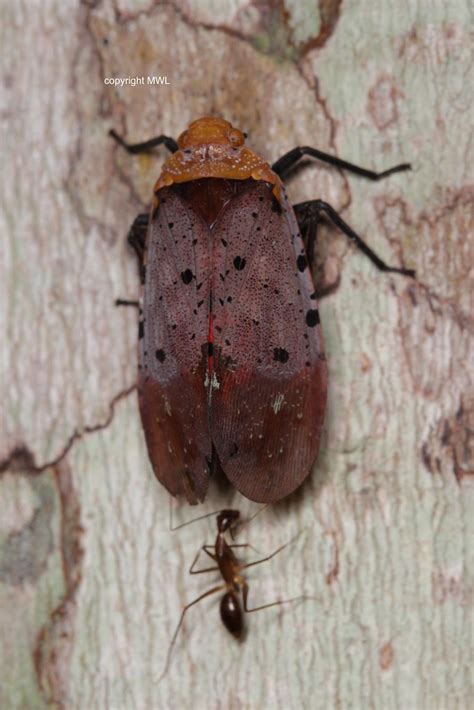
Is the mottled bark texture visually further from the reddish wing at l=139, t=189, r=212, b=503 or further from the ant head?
the reddish wing at l=139, t=189, r=212, b=503

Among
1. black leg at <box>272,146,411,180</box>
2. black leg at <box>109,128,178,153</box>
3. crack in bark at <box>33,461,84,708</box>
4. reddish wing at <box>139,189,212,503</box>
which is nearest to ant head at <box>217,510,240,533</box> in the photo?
reddish wing at <box>139,189,212,503</box>

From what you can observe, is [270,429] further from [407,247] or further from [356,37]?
[356,37]

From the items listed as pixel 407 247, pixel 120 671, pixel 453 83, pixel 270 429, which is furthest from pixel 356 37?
pixel 120 671

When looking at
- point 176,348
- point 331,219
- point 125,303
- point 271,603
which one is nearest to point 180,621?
point 271,603

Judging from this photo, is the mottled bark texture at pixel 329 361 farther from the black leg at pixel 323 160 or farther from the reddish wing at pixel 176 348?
the reddish wing at pixel 176 348

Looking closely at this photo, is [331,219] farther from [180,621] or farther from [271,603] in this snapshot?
[180,621]
